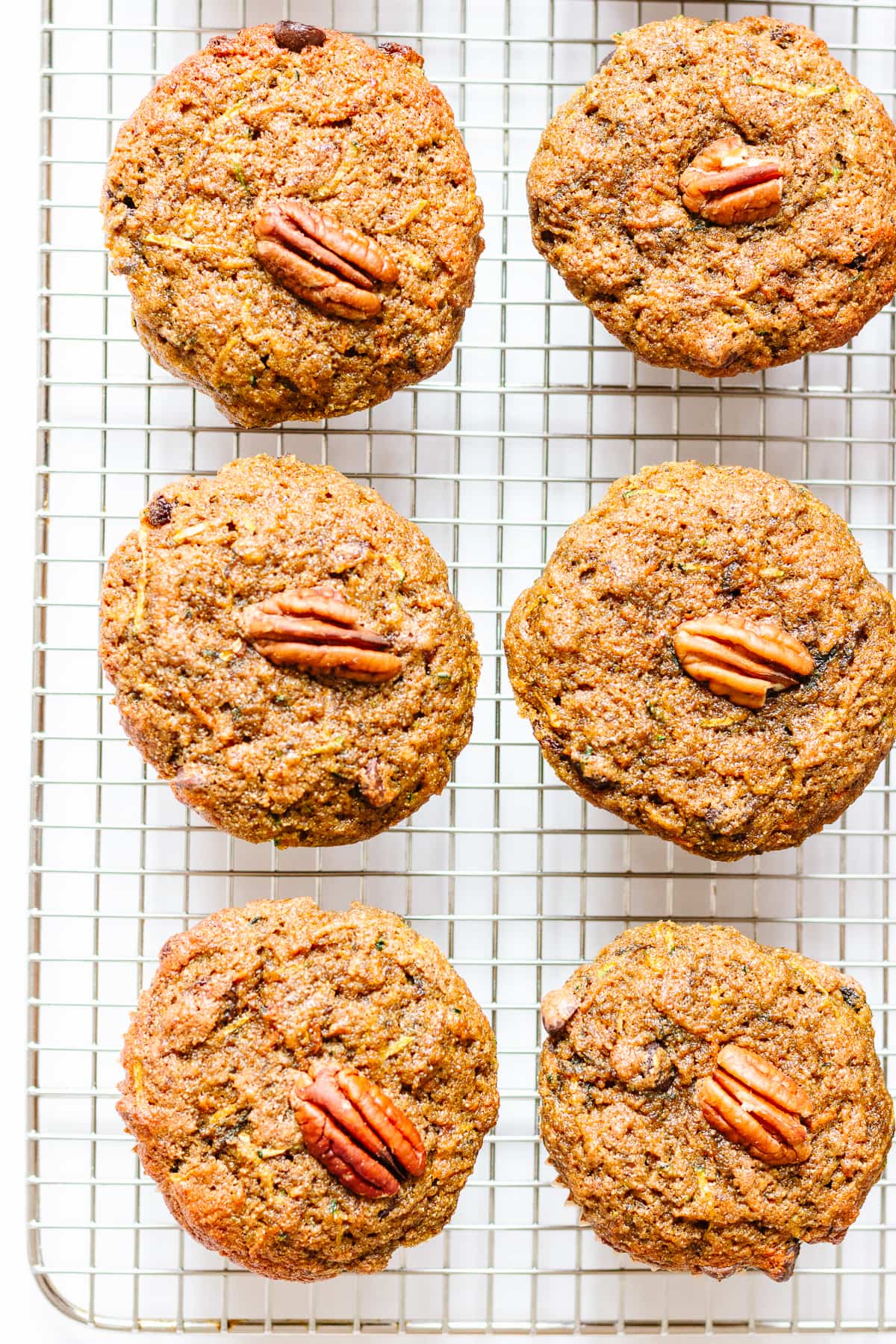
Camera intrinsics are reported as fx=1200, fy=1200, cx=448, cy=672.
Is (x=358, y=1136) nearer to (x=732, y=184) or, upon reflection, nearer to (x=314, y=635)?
(x=314, y=635)

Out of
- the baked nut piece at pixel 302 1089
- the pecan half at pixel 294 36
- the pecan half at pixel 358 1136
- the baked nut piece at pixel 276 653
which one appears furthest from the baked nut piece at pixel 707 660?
the pecan half at pixel 294 36

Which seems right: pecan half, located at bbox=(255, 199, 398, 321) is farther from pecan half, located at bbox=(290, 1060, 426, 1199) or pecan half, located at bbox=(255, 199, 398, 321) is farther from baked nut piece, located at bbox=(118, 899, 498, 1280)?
pecan half, located at bbox=(290, 1060, 426, 1199)

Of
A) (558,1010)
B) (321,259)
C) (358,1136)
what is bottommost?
(358,1136)

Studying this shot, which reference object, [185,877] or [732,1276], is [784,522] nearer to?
[185,877]

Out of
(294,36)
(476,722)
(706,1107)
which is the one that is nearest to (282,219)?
(294,36)

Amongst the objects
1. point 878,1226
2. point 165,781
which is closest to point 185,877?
point 165,781

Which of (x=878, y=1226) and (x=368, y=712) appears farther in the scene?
(x=878, y=1226)

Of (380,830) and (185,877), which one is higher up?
(380,830)
